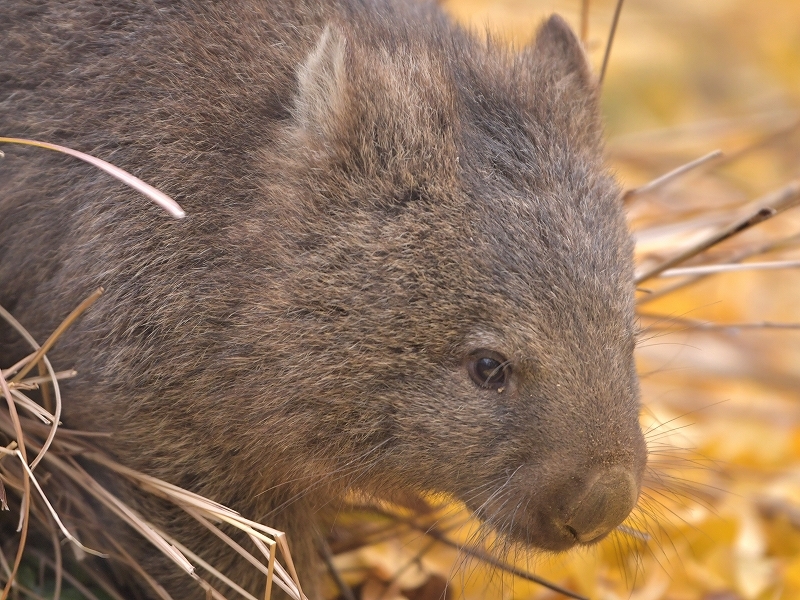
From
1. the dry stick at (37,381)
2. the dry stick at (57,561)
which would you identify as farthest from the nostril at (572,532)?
the dry stick at (57,561)

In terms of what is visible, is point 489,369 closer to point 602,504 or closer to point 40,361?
point 602,504

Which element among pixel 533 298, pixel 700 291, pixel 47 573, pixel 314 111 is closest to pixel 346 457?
pixel 533 298

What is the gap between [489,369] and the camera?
9.75 feet

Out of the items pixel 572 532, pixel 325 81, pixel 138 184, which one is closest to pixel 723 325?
pixel 572 532

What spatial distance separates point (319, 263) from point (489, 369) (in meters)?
0.60

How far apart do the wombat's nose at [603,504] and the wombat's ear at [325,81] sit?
4.36 ft

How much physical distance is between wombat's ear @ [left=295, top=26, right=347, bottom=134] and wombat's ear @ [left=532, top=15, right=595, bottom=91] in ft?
2.93

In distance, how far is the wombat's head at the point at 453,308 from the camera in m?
2.96

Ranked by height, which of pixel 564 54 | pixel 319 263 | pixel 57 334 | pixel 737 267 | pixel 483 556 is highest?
pixel 564 54

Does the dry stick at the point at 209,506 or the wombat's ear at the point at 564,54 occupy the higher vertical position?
the wombat's ear at the point at 564,54

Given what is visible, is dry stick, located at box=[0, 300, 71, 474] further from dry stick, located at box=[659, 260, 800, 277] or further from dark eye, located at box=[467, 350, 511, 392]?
dry stick, located at box=[659, 260, 800, 277]

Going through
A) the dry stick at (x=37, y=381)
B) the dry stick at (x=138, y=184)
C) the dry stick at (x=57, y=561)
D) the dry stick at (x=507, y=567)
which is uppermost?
the dry stick at (x=138, y=184)

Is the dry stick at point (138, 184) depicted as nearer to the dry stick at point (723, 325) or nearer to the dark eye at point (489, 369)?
the dark eye at point (489, 369)

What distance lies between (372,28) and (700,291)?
4079 millimetres
